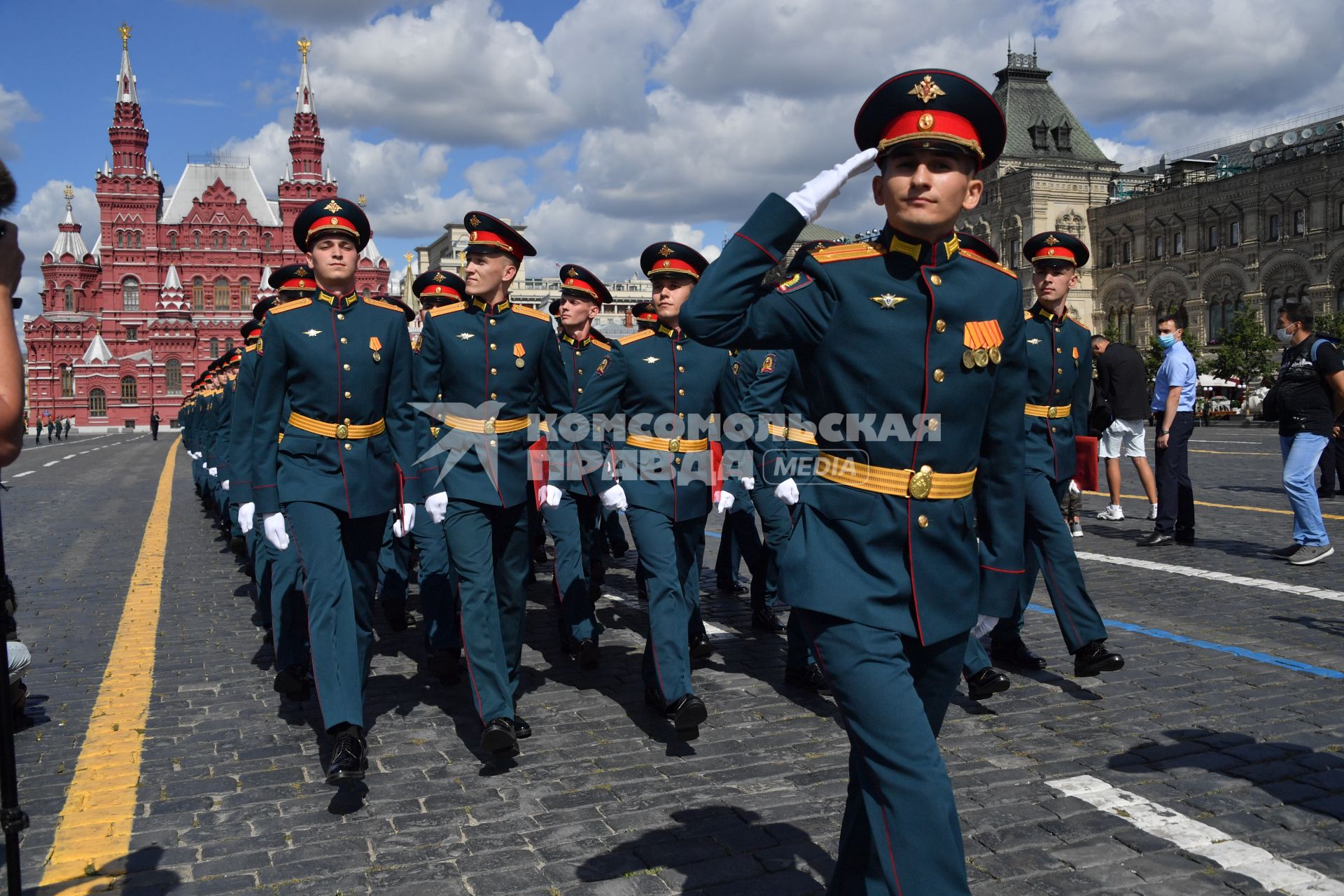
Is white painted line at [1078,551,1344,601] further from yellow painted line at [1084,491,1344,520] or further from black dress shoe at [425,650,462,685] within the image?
black dress shoe at [425,650,462,685]

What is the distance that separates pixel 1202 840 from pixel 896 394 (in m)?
2.08

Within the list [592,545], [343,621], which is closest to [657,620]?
[343,621]

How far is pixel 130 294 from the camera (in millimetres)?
94312

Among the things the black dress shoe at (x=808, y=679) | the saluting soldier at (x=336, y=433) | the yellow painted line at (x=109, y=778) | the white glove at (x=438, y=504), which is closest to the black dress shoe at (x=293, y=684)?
the yellow painted line at (x=109, y=778)

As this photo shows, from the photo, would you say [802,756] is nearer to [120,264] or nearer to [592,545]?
[592,545]

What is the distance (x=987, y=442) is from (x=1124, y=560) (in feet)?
23.6

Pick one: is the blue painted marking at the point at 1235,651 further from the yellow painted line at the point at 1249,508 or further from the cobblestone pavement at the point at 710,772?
the yellow painted line at the point at 1249,508

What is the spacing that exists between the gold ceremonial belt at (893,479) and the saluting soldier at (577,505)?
3.05 meters

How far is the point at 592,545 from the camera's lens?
8.91m

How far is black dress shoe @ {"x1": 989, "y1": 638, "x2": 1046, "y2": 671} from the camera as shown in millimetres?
5992

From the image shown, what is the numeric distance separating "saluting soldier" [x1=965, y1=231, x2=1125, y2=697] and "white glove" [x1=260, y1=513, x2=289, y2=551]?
328 cm

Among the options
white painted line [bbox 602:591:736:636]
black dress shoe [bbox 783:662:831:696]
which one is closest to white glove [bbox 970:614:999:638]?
black dress shoe [bbox 783:662:831:696]

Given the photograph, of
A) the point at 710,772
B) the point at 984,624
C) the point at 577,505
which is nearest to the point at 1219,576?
the point at 577,505

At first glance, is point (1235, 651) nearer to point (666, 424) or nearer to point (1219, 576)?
point (1219, 576)
